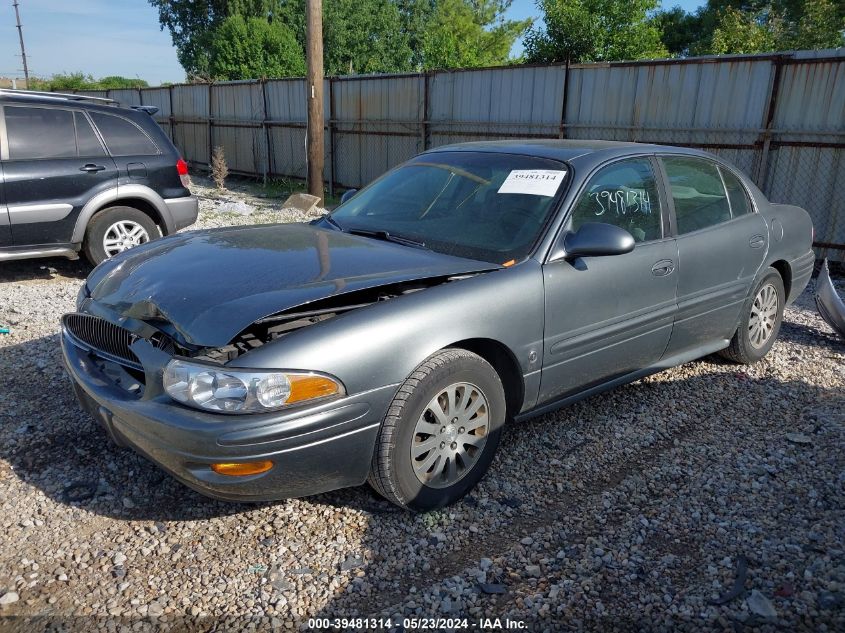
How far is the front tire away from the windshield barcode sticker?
1071 millimetres

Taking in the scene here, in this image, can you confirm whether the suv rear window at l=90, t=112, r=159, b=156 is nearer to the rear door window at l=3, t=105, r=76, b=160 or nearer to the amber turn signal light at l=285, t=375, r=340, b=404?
the rear door window at l=3, t=105, r=76, b=160

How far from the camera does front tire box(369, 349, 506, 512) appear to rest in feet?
9.53

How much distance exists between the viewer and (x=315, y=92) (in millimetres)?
12336

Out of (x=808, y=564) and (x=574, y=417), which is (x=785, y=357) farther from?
(x=808, y=564)

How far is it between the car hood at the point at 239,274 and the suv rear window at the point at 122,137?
386 cm

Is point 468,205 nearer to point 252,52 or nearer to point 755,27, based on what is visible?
point 755,27

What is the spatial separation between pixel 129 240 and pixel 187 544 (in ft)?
16.7

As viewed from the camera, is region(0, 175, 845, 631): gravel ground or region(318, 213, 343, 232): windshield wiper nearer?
region(0, 175, 845, 631): gravel ground

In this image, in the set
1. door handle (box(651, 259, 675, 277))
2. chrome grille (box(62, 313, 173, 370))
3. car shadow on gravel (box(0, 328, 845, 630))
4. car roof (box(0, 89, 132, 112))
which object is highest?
car roof (box(0, 89, 132, 112))

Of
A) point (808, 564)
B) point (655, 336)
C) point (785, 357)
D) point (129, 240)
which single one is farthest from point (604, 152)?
point (129, 240)

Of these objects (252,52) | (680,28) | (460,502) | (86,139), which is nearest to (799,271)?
(460,502)

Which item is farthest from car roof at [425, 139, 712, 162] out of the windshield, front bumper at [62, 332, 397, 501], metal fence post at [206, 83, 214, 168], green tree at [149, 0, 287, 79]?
green tree at [149, 0, 287, 79]

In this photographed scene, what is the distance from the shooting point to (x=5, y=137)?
6.50 m

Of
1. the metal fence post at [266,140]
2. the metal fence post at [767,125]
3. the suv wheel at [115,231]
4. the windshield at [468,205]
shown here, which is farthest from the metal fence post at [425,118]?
the windshield at [468,205]
